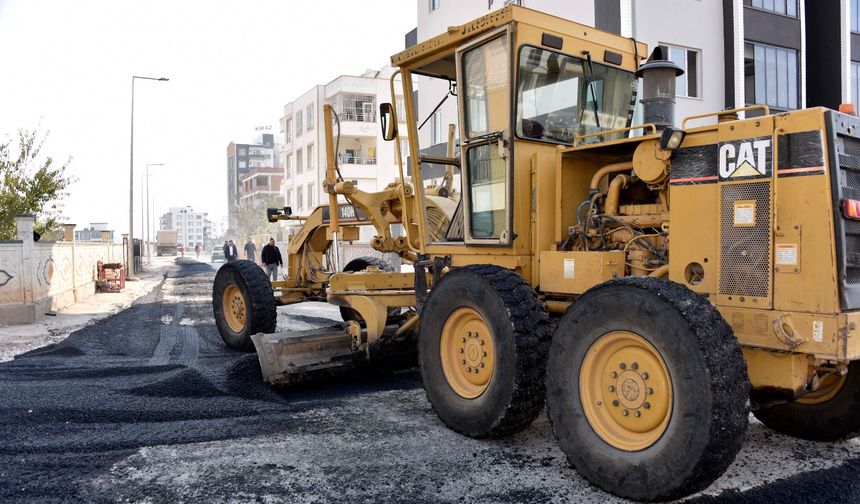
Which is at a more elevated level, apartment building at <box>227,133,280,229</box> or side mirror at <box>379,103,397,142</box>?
apartment building at <box>227,133,280,229</box>

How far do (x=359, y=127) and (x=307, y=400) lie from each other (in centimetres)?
3683

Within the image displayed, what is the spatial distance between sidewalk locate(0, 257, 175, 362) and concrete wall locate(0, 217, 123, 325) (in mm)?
251

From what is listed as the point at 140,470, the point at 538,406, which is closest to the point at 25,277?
the point at 140,470

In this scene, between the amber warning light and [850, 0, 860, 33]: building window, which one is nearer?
the amber warning light

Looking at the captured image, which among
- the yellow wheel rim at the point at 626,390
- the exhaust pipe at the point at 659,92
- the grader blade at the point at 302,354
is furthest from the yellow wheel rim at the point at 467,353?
the exhaust pipe at the point at 659,92

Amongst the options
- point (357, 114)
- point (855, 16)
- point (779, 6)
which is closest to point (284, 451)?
point (779, 6)

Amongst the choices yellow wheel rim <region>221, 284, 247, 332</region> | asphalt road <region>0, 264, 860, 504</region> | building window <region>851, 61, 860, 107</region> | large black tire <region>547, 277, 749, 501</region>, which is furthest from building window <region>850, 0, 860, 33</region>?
large black tire <region>547, 277, 749, 501</region>

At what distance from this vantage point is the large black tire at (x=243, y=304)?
8422mm

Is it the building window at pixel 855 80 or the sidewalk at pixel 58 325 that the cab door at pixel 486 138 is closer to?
the sidewalk at pixel 58 325

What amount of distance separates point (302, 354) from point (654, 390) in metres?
3.69

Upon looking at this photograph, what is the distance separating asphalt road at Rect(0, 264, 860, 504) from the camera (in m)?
3.80

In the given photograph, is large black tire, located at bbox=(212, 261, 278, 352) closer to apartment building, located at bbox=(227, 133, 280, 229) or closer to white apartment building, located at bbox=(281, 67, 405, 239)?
white apartment building, located at bbox=(281, 67, 405, 239)

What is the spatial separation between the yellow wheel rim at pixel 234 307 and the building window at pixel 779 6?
16.5 m

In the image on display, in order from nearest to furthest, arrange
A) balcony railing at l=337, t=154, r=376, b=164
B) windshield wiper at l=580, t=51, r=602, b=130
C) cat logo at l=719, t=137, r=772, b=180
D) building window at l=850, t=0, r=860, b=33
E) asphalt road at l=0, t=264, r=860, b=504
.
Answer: cat logo at l=719, t=137, r=772, b=180 → asphalt road at l=0, t=264, r=860, b=504 → windshield wiper at l=580, t=51, r=602, b=130 → building window at l=850, t=0, r=860, b=33 → balcony railing at l=337, t=154, r=376, b=164
